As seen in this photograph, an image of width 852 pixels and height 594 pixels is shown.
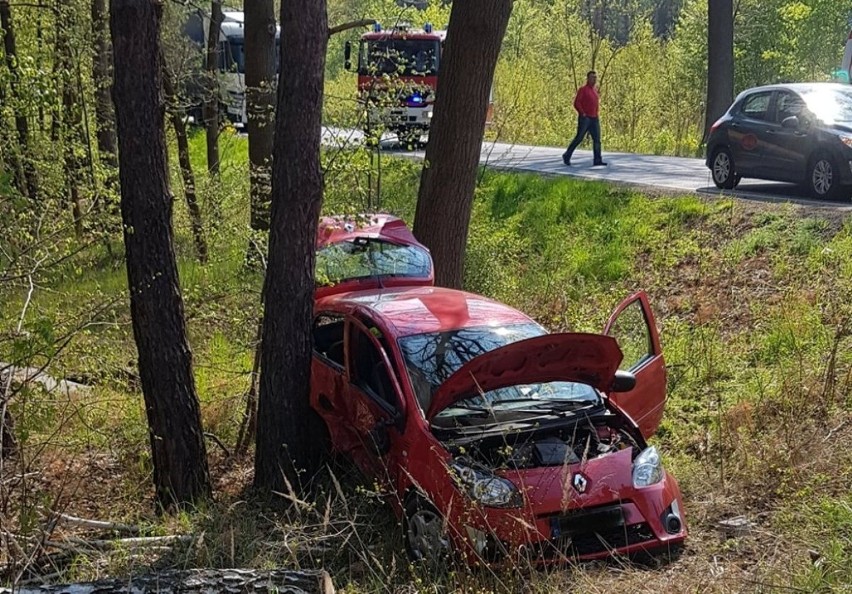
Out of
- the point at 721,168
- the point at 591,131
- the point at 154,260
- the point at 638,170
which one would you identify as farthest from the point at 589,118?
the point at 154,260

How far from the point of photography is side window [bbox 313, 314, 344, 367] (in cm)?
761

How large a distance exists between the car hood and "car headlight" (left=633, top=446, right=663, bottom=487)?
0.57 meters

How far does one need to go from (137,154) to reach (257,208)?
373cm

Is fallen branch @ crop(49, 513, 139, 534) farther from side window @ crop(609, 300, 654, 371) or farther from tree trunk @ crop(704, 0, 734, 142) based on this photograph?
tree trunk @ crop(704, 0, 734, 142)

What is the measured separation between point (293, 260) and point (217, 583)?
3.07m

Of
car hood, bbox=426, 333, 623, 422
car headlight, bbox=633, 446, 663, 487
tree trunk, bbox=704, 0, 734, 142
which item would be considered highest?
tree trunk, bbox=704, 0, 734, 142

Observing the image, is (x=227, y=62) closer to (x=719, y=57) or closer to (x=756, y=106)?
(x=719, y=57)

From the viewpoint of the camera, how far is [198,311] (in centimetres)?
888

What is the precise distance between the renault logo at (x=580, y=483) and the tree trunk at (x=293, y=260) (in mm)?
2248

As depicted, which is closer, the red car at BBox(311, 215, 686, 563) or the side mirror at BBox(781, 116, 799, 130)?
the red car at BBox(311, 215, 686, 563)

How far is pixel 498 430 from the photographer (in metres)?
5.68

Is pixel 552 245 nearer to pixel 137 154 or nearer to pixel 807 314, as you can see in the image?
pixel 807 314

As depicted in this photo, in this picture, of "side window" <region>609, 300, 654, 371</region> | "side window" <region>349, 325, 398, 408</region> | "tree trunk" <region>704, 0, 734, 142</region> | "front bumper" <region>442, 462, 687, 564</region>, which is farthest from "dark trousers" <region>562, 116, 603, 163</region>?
"front bumper" <region>442, 462, 687, 564</region>

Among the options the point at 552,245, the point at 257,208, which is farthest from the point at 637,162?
the point at 257,208
